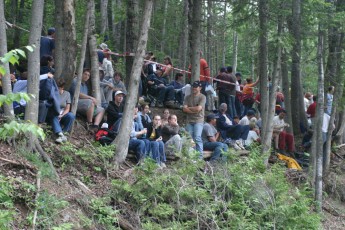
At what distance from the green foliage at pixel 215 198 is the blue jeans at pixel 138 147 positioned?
805 millimetres

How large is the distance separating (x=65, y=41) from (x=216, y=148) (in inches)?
174

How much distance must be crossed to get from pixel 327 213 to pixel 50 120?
8.31 m

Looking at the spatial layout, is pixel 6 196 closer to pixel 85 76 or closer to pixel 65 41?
pixel 65 41

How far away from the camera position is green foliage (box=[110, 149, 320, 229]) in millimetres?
11148

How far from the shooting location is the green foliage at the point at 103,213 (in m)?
10.1

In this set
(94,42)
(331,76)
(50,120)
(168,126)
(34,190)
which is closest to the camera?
(34,190)

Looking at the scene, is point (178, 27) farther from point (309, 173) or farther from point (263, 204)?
point (263, 204)

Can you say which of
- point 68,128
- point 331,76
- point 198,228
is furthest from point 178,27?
point 198,228

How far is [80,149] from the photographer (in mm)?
12172

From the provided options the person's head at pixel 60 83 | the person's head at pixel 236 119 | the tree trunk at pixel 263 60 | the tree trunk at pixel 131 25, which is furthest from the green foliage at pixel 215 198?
the tree trunk at pixel 131 25

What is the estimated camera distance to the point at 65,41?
44.6 ft

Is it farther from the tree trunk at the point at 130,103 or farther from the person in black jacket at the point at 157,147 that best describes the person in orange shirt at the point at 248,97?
the tree trunk at the point at 130,103

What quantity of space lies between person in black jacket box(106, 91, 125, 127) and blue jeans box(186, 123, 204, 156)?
1828mm

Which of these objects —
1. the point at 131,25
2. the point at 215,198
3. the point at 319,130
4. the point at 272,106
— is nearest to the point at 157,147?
the point at 215,198
